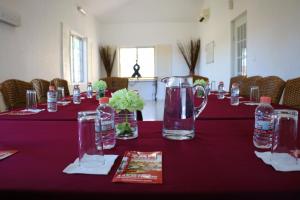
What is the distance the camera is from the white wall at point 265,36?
355cm

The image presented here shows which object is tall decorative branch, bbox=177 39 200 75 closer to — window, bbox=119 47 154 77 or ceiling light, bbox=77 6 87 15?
window, bbox=119 47 154 77

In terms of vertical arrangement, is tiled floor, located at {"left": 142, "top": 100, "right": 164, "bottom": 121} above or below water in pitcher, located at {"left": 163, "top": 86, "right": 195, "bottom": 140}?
below

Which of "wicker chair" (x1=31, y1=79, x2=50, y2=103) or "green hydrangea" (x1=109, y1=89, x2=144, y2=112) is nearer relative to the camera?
"green hydrangea" (x1=109, y1=89, x2=144, y2=112)

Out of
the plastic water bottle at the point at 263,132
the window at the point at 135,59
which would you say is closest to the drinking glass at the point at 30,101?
the plastic water bottle at the point at 263,132

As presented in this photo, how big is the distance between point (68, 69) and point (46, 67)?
1.32 m

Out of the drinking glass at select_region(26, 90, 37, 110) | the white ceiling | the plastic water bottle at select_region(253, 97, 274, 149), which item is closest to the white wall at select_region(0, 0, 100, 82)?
the drinking glass at select_region(26, 90, 37, 110)

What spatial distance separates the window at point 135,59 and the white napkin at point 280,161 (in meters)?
9.44

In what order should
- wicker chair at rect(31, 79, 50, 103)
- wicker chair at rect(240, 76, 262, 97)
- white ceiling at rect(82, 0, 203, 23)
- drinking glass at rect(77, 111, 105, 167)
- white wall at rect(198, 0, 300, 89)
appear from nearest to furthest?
drinking glass at rect(77, 111, 105, 167), wicker chair at rect(31, 79, 50, 103), wicker chair at rect(240, 76, 262, 97), white wall at rect(198, 0, 300, 89), white ceiling at rect(82, 0, 203, 23)

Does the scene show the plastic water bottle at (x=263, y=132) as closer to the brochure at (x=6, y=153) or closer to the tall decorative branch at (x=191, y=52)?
the brochure at (x=6, y=153)

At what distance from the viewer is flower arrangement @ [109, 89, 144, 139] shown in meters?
1.09

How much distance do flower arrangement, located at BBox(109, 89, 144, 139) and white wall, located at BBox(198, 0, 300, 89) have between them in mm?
2954

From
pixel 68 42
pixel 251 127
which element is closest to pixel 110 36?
pixel 68 42

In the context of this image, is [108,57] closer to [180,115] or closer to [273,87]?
[273,87]

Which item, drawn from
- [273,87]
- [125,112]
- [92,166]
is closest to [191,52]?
[273,87]
